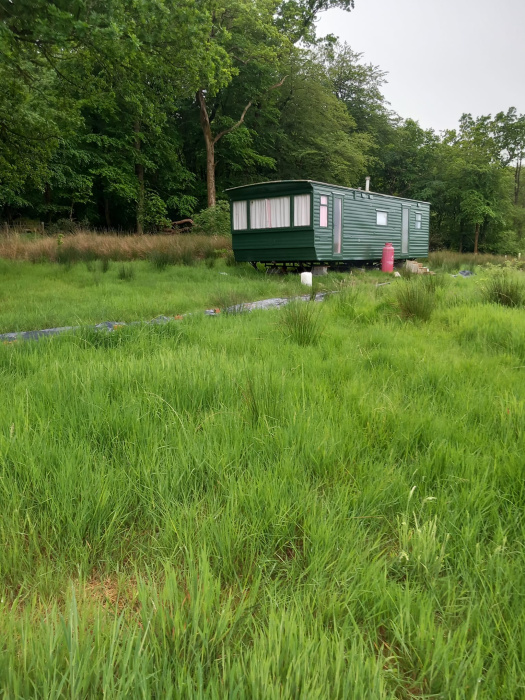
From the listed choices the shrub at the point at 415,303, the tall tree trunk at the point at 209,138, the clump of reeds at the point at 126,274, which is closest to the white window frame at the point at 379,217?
the clump of reeds at the point at 126,274

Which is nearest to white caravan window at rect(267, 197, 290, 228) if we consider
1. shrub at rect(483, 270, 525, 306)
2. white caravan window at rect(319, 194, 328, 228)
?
white caravan window at rect(319, 194, 328, 228)

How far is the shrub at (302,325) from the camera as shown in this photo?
3959 millimetres

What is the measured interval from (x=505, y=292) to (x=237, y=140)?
73.5ft

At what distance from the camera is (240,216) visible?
1422cm

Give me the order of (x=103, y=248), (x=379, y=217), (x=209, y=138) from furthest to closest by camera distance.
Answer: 1. (x=209, y=138)
2. (x=379, y=217)
3. (x=103, y=248)

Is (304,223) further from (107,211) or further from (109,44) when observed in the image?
(107,211)

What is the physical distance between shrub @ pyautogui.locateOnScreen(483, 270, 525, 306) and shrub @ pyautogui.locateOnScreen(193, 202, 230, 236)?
14.4 meters

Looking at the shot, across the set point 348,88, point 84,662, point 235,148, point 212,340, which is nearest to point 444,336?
point 212,340

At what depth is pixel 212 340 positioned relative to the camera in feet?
13.0

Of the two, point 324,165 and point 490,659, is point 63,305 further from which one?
point 324,165

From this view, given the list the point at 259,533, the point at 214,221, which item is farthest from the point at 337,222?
the point at 259,533

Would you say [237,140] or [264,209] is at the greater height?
[237,140]

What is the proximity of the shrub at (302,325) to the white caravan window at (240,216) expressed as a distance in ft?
33.9

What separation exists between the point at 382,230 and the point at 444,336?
12.9 m
